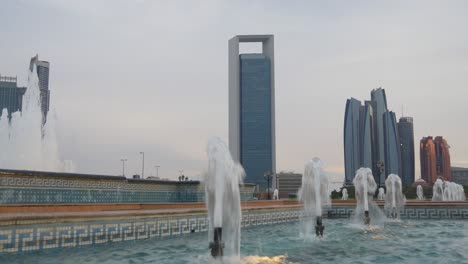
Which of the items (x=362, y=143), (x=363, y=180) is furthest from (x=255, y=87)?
(x=363, y=180)

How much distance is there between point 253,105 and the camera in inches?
5797

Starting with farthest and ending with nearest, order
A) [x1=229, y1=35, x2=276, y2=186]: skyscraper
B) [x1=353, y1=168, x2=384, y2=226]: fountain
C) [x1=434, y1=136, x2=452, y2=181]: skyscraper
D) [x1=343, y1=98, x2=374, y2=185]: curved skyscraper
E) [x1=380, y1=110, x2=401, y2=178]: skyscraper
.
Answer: [x1=434, y1=136, x2=452, y2=181]: skyscraper < [x1=343, y1=98, x2=374, y2=185]: curved skyscraper < [x1=380, y1=110, x2=401, y2=178]: skyscraper < [x1=229, y1=35, x2=276, y2=186]: skyscraper < [x1=353, y1=168, x2=384, y2=226]: fountain

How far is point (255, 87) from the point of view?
14725 cm

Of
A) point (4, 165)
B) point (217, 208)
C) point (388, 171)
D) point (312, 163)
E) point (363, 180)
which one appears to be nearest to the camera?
point (217, 208)

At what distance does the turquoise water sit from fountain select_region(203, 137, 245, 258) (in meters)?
1.03

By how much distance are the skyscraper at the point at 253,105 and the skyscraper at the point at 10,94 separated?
2820 inches

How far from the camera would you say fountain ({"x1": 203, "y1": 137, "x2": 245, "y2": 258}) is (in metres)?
12.3

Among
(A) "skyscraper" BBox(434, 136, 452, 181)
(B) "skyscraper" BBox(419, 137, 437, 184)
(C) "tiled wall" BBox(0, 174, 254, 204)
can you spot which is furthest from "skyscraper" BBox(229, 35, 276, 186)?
(C) "tiled wall" BBox(0, 174, 254, 204)

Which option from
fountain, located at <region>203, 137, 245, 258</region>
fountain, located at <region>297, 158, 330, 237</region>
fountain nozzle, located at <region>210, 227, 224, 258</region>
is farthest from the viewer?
fountain, located at <region>297, 158, 330, 237</region>

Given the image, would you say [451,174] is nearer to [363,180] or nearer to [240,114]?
[240,114]

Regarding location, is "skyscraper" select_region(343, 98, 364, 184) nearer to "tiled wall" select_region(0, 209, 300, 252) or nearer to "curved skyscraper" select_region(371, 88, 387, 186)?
"curved skyscraper" select_region(371, 88, 387, 186)

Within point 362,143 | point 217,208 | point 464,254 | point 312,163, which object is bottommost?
point 464,254

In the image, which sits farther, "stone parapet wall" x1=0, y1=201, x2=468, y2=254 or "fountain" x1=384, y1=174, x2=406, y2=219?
"fountain" x1=384, y1=174, x2=406, y2=219

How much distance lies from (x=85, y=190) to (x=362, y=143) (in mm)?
149154
